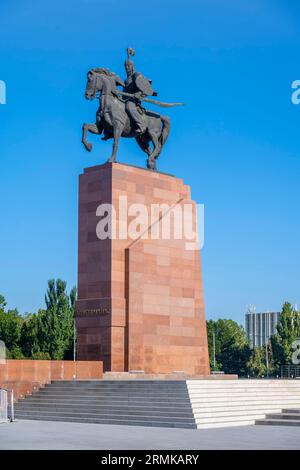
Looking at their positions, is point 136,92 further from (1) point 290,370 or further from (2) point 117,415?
(1) point 290,370

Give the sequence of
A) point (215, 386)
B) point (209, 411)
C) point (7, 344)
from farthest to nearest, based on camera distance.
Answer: point (7, 344) < point (215, 386) < point (209, 411)

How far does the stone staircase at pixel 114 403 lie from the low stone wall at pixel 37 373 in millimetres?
474

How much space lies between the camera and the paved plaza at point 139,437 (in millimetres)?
13945

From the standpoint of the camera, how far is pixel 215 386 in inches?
824

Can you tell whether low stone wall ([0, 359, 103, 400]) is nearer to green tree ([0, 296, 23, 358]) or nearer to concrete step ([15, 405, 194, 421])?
concrete step ([15, 405, 194, 421])

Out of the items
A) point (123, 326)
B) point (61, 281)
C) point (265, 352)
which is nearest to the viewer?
point (123, 326)

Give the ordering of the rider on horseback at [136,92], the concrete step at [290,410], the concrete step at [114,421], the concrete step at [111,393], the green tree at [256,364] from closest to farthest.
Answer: the concrete step at [114,421]
the concrete step at [111,393]
the concrete step at [290,410]
the rider on horseback at [136,92]
the green tree at [256,364]

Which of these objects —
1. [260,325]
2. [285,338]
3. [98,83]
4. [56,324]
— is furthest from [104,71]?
[260,325]

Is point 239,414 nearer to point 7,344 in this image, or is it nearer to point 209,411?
point 209,411

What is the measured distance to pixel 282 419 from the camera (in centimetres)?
1945

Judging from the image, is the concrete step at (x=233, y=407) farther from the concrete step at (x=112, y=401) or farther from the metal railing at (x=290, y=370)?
the metal railing at (x=290, y=370)

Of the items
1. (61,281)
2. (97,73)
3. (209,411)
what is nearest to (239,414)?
(209,411)

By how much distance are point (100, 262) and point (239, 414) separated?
10072 millimetres

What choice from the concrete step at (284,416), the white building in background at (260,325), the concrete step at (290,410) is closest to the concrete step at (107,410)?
the concrete step at (284,416)
